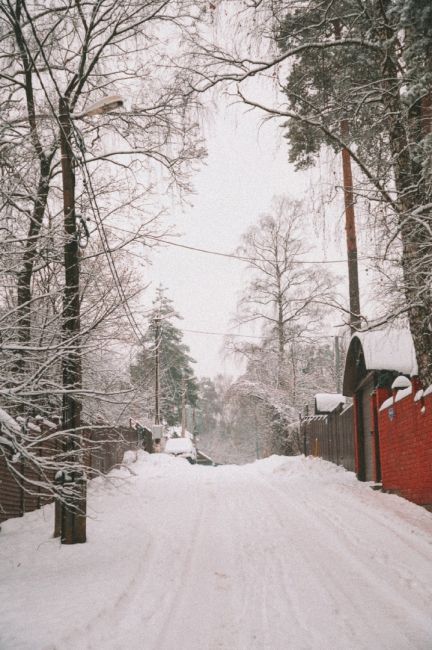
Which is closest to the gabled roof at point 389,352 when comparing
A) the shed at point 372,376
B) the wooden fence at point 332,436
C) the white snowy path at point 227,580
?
the shed at point 372,376

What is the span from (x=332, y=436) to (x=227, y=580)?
48.6 feet

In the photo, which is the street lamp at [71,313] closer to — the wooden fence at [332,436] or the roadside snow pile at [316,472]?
the roadside snow pile at [316,472]

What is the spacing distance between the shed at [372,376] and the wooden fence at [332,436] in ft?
3.98

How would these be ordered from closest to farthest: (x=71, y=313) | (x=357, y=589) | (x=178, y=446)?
(x=357, y=589) → (x=71, y=313) → (x=178, y=446)

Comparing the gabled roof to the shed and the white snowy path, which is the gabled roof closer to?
the shed

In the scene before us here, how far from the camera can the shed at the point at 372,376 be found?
11664 millimetres

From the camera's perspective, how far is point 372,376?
42.2 feet

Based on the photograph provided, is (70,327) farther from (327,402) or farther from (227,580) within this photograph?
(327,402)

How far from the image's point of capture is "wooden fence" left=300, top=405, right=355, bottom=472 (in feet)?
53.7

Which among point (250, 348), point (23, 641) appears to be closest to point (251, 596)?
point (23, 641)

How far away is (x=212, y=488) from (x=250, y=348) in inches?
557

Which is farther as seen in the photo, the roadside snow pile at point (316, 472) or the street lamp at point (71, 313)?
the roadside snow pile at point (316, 472)

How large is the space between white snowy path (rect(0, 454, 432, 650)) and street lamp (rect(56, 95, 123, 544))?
1.23ft

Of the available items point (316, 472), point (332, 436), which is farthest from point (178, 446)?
point (316, 472)
